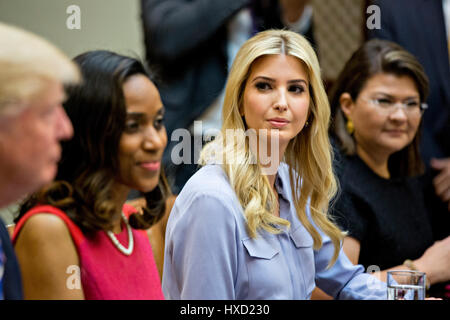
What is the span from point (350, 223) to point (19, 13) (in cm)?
→ 126

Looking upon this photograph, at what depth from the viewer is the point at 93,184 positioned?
1.34 meters

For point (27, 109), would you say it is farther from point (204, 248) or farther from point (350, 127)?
point (350, 127)

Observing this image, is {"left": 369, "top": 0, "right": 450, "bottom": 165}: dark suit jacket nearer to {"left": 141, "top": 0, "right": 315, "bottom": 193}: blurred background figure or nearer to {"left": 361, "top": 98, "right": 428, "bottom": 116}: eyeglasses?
{"left": 361, "top": 98, "right": 428, "bottom": 116}: eyeglasses

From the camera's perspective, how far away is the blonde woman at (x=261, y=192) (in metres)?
1.48

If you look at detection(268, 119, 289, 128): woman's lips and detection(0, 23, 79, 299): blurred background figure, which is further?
detection(268, 119, 289, 128): woman's lips

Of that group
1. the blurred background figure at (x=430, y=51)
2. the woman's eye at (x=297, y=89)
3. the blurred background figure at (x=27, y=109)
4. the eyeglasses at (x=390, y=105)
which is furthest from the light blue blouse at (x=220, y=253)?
the blurred background figure at (x=430, y=51)

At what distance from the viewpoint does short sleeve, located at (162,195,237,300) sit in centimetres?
144

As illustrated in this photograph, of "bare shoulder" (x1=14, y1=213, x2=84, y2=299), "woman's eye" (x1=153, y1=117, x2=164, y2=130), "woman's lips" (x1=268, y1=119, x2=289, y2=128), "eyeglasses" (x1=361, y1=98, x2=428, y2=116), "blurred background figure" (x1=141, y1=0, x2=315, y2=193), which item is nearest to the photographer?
"bare shoulder" (x1=14, y1=213, x2=84, y2=299)

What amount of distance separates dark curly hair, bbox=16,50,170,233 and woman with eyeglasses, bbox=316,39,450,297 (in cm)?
93

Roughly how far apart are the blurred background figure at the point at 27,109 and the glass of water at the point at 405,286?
0.93 meters

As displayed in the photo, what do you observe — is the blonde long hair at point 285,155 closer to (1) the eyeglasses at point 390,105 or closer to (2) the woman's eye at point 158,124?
(2) the woman's eye at point 158,124

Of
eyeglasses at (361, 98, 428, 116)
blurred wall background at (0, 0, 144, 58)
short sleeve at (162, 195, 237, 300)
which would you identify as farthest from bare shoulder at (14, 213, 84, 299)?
eyeglasses at (361, 98, 428, 116)

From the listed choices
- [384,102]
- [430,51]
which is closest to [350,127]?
[384,102]
